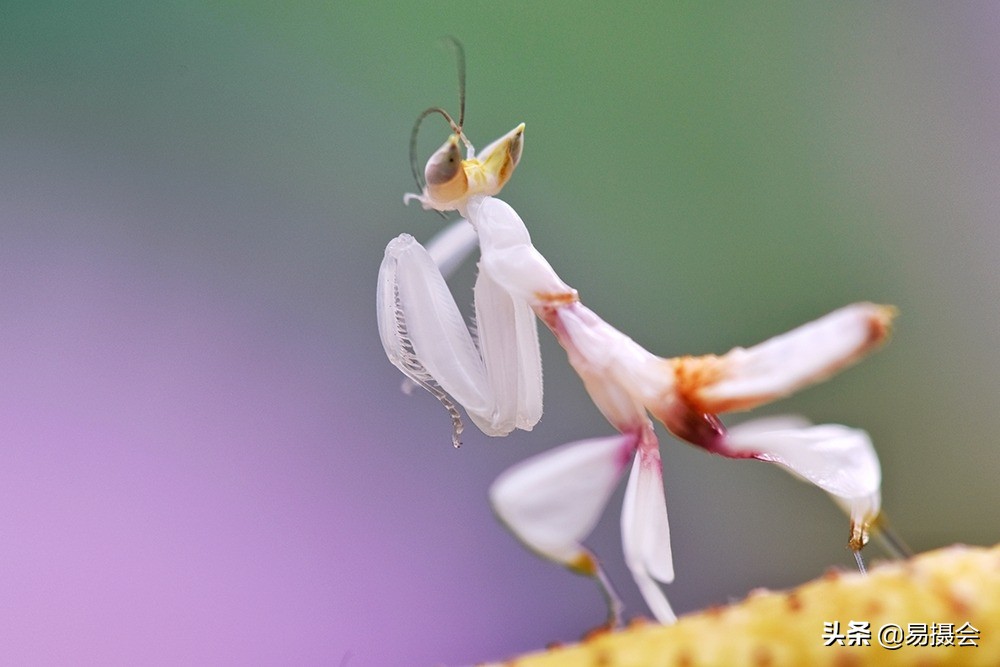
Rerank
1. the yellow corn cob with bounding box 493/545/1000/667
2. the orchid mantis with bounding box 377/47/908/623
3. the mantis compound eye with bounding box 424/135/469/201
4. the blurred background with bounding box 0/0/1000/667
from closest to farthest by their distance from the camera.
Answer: the yellow corn cob with bounding box 493/545/1000/667 < the orchid mantis with bounding box 377/47/908/623 < the mantis compound eye with bounding box 424/135/469/201 < the blurred background with bounding box 0/0/1000/667

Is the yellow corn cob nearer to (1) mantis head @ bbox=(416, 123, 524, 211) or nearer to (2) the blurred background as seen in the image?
(1) mantis head @ bbox=(416, 123, 524, 211)

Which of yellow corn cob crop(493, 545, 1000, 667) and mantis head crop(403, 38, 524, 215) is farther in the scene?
mantis head crop(403, 38, 524, 215)

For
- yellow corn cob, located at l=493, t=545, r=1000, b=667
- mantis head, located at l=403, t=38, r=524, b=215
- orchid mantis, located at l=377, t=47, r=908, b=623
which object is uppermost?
mantis head, located at l=403, t=38, r=524, b=215

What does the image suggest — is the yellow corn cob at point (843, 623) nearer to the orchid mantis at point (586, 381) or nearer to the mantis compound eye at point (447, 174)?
the orchid mantis at point (586, 381)

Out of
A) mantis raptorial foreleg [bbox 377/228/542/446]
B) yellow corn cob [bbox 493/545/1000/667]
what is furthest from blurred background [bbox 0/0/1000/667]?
yellow corn cob [bbox 493/545/1000/667]

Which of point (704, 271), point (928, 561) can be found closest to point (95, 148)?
point (704, 271)

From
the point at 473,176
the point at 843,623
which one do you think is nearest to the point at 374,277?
the point at 473,176

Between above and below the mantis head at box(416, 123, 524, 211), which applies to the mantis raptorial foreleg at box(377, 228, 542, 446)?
below
